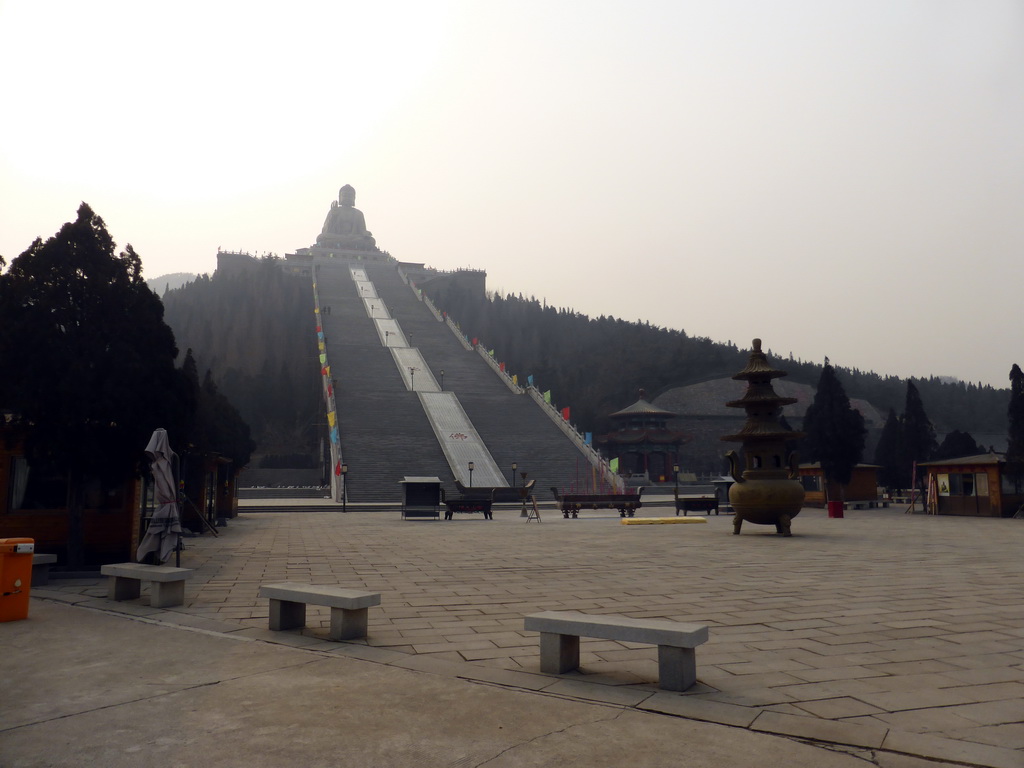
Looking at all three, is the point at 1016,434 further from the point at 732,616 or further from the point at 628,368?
the point at 628,368


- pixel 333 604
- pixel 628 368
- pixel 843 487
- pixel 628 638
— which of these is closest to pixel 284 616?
pixel 333 604

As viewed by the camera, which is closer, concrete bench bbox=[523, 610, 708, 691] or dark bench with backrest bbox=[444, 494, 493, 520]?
concrete bench bbox=[523, 610, 708, 691]

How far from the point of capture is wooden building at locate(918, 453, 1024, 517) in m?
26.5

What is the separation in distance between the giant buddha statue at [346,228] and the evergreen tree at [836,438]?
284 ft

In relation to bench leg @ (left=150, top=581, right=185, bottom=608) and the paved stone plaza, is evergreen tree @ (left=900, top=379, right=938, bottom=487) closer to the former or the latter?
the paved stone plaza

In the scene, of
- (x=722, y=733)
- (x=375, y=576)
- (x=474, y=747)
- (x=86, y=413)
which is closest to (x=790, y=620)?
(x=722, y=733)

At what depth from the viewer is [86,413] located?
11.0 meters

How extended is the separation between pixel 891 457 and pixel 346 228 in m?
Answer: 88.7

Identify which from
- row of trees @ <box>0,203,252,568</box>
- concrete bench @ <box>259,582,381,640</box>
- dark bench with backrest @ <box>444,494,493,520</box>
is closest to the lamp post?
dark bench with backrest @ <box>444,494,493,520</box>

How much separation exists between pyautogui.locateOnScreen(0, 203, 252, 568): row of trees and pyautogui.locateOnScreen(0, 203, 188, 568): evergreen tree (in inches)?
0.6

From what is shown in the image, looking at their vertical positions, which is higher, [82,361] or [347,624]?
[82,361]

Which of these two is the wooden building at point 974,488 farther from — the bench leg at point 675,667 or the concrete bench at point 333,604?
the concrete bench at point 333,604

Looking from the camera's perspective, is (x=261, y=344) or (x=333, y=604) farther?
(x=261, y=344)

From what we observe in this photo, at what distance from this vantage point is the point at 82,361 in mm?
11195
